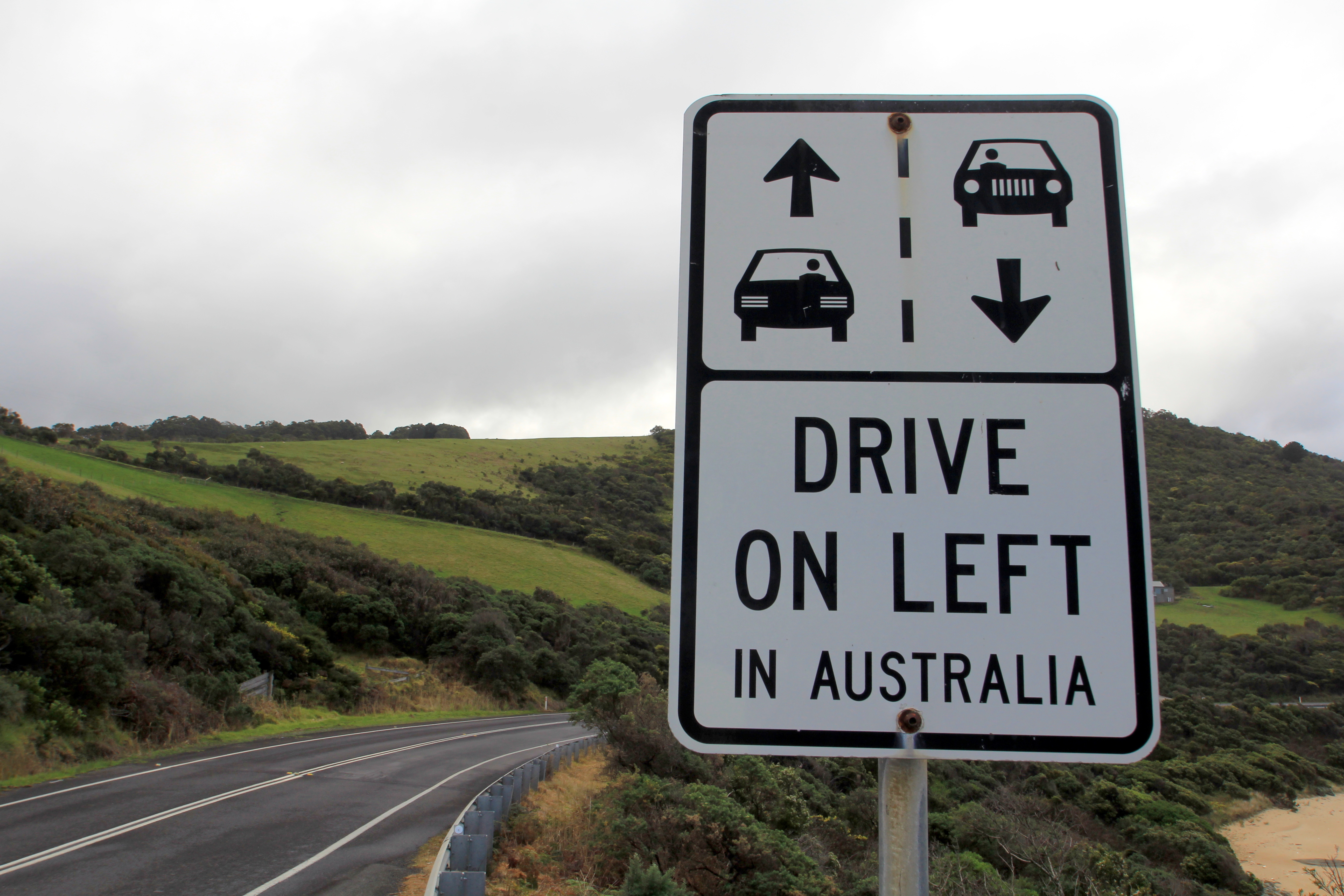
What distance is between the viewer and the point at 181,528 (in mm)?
34938

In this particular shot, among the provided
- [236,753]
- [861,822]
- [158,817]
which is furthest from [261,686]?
[861,822]

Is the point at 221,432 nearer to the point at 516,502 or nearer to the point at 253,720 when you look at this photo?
the point at 516,502

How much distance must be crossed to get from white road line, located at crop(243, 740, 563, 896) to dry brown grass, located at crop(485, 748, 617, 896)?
2020 millimetres

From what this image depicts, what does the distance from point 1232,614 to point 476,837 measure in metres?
65.5

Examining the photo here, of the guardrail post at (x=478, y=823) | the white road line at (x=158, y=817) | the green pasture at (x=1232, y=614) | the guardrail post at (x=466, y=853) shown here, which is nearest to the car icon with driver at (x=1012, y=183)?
the guardrail post at (x=466, y=853)

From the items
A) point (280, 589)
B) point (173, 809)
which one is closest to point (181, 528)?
point (280, 589)

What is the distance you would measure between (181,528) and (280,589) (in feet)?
24.9

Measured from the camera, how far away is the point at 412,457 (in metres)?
79.2

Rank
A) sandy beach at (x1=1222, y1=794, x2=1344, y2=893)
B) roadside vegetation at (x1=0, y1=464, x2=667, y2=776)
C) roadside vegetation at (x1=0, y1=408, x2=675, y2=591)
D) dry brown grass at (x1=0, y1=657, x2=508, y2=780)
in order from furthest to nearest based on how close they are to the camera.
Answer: roadside vegetation at (x1=0, y1=408, x2=675, y2=591), sandy beach at (x1=1222, y1=794, x2=1344, y2=893), roadside vegetation at (x1=0, y1=464, x2=667, y2=776), dry brown grass at (x1=0, y1=657, x2=508, y2=780)

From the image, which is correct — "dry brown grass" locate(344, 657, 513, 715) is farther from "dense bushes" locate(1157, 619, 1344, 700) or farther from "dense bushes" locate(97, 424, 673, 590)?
"dense bushes" locate(1157, 619, 1344, 700)

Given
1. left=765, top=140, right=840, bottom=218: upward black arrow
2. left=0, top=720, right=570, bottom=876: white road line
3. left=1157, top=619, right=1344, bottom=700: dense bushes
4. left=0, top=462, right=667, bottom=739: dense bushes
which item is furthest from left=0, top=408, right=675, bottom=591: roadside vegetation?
left=765, top=140, right=840, bottom=218: upward black arrow

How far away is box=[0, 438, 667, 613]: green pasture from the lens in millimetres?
44531

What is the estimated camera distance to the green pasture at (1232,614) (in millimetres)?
53000

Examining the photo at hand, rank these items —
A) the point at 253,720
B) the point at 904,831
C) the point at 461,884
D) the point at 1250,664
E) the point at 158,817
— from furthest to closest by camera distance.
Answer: the point at 1250,664 < the point at 253,720 < the point at 158,817 < the point at 461,884 < the point at 904,831
